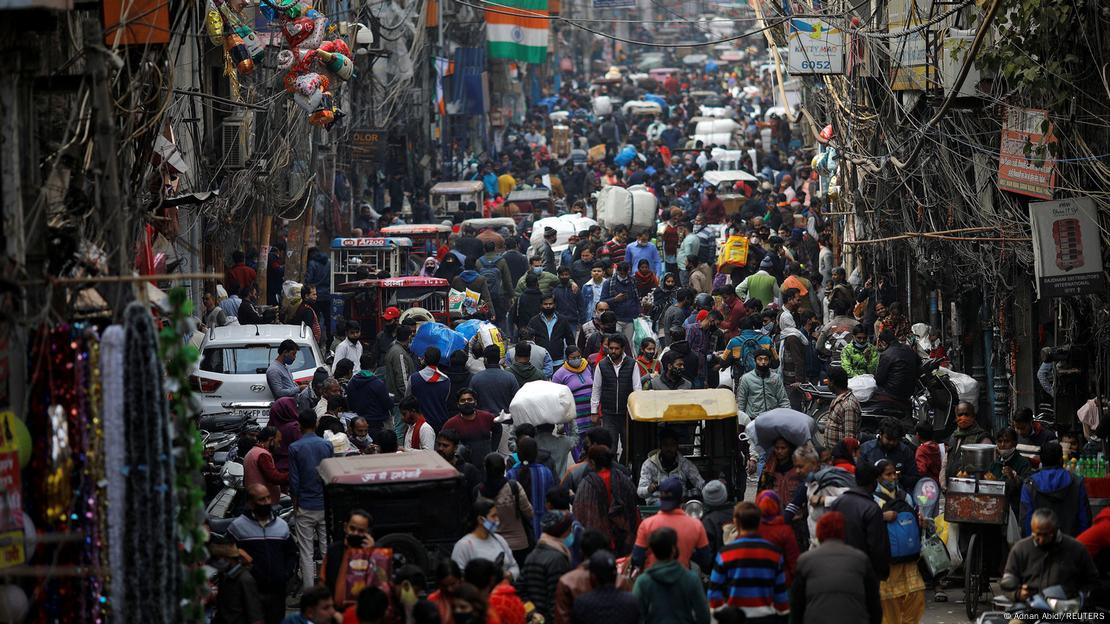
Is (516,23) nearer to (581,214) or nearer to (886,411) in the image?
(581,214)

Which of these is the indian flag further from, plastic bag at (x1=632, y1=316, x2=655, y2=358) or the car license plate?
the car license plate

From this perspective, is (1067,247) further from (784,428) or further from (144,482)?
(144,482)

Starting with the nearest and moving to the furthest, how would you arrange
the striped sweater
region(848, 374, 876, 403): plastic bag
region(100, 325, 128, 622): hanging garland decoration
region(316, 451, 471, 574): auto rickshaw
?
1. region(100, 325, 128, 622): hanging garland decoration
2. the striped sweater
3. region(316, 451, 471, 574): auto rickshaw
4. region(848, 374, 876, 403): plastic bag

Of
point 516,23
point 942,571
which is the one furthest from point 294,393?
point 516,23

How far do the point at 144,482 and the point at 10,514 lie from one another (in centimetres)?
81

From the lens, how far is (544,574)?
10.6 m

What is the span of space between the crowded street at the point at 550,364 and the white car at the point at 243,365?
4cm

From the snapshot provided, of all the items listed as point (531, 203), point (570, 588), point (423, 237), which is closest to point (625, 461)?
point (570, 588)

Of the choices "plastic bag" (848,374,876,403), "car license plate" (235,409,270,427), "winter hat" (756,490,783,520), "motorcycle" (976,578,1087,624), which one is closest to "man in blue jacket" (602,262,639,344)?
"plastic bag" (848,374,876,403)

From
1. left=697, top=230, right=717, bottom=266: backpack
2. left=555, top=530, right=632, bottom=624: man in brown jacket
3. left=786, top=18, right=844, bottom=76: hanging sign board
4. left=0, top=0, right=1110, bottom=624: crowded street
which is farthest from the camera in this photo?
left=697, top=230, right=717, bottom=266: backpack

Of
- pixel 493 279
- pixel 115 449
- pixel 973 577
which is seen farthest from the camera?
pixel 493 279

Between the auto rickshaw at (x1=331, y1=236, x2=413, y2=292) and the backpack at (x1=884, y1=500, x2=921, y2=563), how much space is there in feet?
45.5

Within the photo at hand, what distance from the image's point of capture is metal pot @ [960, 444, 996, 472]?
13.1 m

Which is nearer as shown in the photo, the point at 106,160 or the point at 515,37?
the point at 106,160
